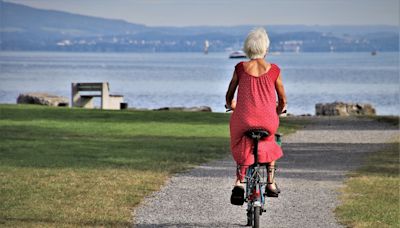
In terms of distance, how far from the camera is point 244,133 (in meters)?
9.42

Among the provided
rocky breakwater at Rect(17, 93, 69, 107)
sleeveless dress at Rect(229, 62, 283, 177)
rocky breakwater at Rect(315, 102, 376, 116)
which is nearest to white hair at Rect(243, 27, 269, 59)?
sleeveless dress at Rect(229, 62, 283, 177)

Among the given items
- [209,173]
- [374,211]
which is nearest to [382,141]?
[209,173]

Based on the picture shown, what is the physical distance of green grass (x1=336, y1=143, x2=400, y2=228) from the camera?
11.4 metres

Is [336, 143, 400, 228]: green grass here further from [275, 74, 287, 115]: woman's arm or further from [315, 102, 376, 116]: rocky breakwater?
[315, 102, 376, 116]: rocky breakwater

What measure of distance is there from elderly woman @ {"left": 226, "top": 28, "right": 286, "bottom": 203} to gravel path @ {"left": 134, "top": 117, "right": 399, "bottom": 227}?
5.08ft

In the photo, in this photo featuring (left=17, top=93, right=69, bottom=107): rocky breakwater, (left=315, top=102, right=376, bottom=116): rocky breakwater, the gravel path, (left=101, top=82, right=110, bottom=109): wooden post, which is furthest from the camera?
(left=315, top=102, right=376, bottom=116): rocky breakwater

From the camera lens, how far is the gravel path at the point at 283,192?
1116 centimetres

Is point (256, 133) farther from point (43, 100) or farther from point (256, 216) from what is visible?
point (43, 100)

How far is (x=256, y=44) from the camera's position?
9453mm

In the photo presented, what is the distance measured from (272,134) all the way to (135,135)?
13.5 m

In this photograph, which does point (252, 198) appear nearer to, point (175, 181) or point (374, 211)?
point (374, 211)

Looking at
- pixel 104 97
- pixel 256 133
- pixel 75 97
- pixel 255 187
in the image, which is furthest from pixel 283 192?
pixel 75 97

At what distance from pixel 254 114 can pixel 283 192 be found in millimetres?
4259

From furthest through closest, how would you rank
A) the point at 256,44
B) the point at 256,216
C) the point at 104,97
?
the point at 104,97, the point at 256,216, the point at 256,44
